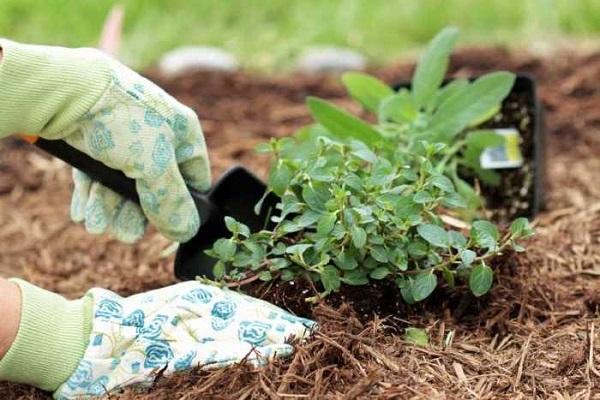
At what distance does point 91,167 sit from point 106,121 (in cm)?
14

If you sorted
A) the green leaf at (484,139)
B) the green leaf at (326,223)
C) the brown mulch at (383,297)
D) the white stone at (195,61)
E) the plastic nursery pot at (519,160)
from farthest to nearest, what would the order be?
the white stone at (195,61), the plastic nursery pot at (519,160), the green leaf at (484,139), the green leaf at (326,223), the brown mulch at (383,297)

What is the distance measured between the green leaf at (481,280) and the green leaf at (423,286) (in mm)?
61

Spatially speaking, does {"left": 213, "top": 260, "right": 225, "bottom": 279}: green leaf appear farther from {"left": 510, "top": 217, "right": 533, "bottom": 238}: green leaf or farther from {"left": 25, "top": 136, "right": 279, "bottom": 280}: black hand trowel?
{"left": 510, "top": 217, "right": 533, "bottom": 238}: green leaf

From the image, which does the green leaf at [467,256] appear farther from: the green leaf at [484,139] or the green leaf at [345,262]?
the green leaf at [484,139]

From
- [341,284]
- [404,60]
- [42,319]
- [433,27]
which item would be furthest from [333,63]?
[42,319]

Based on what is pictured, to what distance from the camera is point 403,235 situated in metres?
1.62

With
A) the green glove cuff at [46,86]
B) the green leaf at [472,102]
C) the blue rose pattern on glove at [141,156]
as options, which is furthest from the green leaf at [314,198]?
the green leaf at [472,102]

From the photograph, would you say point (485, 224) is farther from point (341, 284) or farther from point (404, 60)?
point (404, 60)

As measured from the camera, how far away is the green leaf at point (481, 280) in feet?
5.24

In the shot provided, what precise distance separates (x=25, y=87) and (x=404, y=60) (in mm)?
2349

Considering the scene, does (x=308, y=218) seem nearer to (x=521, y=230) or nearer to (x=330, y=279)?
(x=330, y=279)

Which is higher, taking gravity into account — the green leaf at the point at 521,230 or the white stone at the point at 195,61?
the green leaf at the point at 521,230

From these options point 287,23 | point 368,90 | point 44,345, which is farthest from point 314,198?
point 287,23

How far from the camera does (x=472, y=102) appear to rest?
82.4 inches
